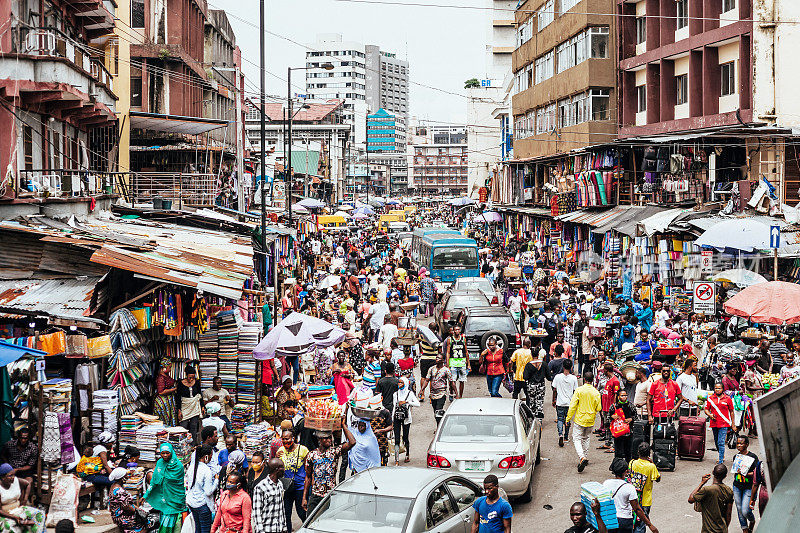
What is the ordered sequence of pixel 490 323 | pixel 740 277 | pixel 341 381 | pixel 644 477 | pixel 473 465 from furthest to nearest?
1. pixel 490 323
2. pixel 740 277
3. pixel 341 381
4. pixel 473 465
5. pixel 644 477

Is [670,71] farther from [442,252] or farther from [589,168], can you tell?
[442,252]

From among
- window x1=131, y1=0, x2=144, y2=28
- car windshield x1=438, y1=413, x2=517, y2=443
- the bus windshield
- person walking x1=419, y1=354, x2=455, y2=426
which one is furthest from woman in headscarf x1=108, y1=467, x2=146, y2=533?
window x1=131, y1=0, x2=144, y2=28

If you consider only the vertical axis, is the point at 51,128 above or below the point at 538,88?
below

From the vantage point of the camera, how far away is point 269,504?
1025cm

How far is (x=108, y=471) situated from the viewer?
12.1 metres

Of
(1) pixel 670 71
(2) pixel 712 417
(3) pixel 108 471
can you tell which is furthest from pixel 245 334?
(1) pixel 670 71

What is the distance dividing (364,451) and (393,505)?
3373 millimetres

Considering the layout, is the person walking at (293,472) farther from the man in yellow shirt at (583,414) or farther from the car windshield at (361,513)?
the man in yellow shirt at (583,414)

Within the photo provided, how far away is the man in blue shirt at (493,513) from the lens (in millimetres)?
9797

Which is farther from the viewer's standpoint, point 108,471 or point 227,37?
point 227,37

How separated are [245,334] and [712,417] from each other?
8.01 meters

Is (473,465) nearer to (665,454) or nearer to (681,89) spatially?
(665,454)

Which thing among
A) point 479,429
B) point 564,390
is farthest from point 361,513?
point 564,390

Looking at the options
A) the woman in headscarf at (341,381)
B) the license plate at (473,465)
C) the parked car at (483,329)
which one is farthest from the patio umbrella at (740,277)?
the license plate at (473,465)
